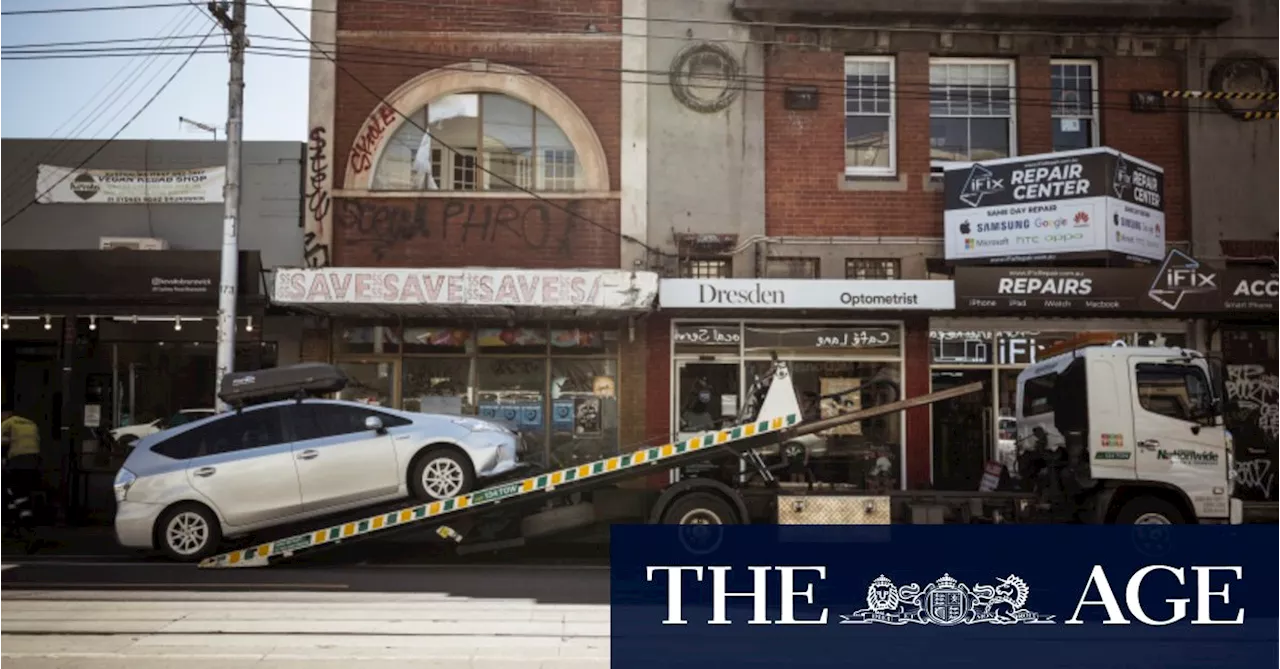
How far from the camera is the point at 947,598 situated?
8.41 m

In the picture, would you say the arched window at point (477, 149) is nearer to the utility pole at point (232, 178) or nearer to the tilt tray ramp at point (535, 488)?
the utility pole at point (232, 178)

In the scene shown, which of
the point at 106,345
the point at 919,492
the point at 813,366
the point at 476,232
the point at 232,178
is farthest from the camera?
the point at 106,345

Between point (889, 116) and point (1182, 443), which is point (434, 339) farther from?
point (1182, 443)

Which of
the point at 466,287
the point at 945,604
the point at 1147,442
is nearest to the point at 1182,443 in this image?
the point at 1147,442

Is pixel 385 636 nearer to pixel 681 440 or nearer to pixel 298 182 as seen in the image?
pixel 681 440

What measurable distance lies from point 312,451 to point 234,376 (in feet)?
4.77

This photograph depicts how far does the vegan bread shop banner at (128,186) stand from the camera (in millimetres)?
19703

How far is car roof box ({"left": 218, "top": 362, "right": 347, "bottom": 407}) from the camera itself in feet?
41.3

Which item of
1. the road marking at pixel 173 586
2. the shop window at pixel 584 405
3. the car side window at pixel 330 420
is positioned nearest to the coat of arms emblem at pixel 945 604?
the road marking at pixel 173 586

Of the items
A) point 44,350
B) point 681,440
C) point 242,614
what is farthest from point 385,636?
point 44,350

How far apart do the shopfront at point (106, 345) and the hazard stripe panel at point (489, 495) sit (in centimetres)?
523

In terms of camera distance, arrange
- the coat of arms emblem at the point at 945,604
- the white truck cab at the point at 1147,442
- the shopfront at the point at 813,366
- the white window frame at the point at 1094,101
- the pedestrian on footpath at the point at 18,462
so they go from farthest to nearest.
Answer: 1. the white window frame at the point at 1094,101
2. the shopfront at the point at 813,366
3. the pedestrian on footpath at the point at 18,462
4. the white truck cab at the point at 1147,442
5. the coat of arms emblem at the point at 945,604

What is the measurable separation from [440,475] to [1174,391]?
8656 mm

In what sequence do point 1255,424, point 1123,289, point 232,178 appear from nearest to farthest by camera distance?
point 232,178 → point 1123,289 → point 1255,424
